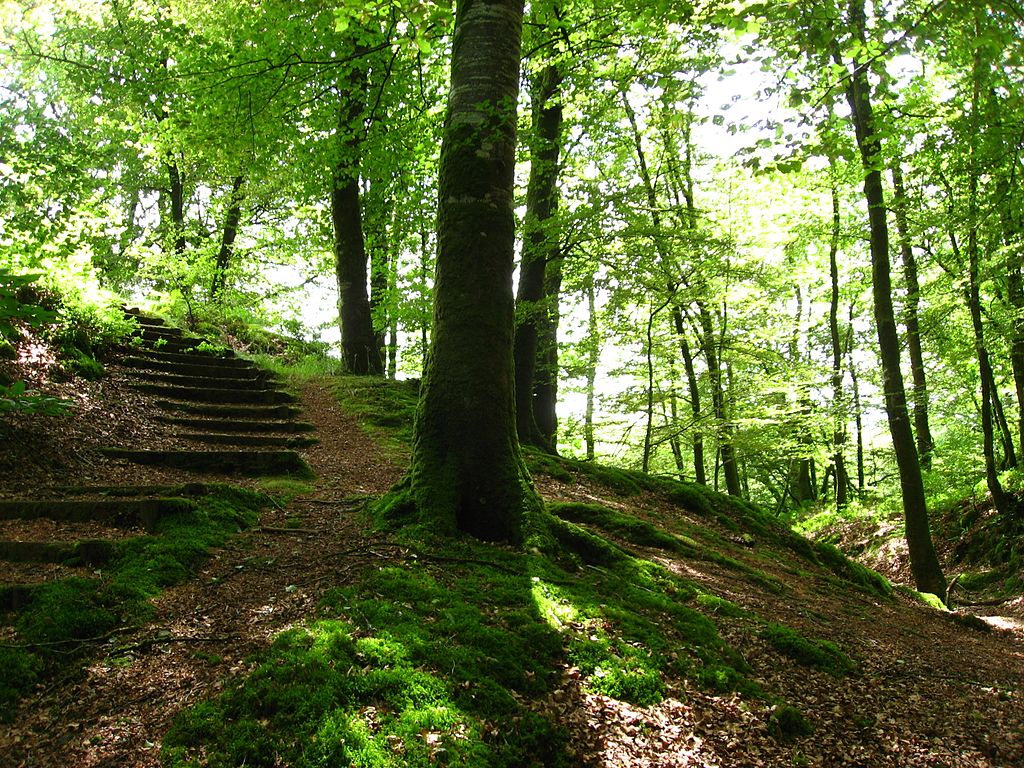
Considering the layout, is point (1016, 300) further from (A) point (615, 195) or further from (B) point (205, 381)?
(B) point (205, 381)

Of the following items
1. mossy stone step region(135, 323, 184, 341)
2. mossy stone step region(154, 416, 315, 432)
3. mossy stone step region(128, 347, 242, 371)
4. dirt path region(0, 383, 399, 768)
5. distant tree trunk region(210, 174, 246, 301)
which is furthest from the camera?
distant tree trunk region(210, 174, 246, 301)

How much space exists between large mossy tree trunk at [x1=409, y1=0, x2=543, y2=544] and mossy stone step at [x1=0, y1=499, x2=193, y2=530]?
1.99 metres

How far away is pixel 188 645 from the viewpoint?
10.2 feet

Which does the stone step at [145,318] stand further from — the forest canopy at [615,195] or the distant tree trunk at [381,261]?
the distant tree trunk at [381,261]

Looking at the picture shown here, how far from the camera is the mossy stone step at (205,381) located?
32.0ft

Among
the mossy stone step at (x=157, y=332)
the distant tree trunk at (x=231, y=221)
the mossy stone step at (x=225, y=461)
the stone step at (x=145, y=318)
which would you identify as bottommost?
the mossy stone step at (x=225, y=461)

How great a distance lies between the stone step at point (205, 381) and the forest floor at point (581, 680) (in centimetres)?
320

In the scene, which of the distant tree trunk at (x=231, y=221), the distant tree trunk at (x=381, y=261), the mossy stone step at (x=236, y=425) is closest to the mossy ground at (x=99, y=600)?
the mossy stone step at (x=236, y=425)

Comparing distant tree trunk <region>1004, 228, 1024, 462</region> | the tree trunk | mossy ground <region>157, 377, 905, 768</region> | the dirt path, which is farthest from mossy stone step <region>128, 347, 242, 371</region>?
distant tree trunk <region>1004, 228, 1024, 462</region>

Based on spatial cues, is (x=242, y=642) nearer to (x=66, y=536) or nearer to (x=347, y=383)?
(x=66, y=536)

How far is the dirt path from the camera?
238cm

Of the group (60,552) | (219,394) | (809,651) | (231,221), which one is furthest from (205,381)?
(231,221)

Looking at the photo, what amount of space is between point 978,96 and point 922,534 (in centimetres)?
674

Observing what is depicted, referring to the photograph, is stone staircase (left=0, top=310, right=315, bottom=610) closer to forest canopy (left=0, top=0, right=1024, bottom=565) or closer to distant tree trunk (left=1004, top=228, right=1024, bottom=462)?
forest canopy (left=0, top=0, right=1024, bottom=565)
